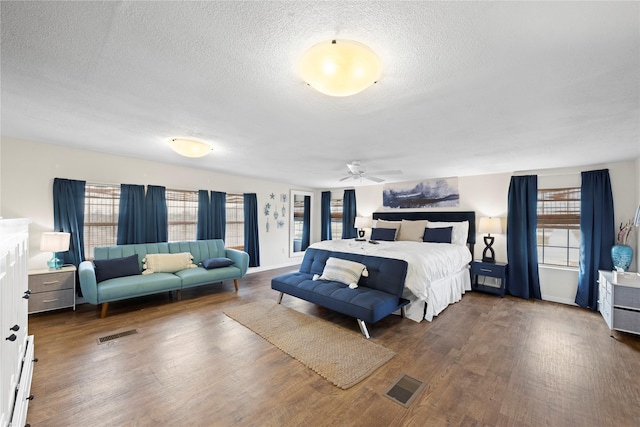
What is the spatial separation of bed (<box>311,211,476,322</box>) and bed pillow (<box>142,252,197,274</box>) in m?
2.32

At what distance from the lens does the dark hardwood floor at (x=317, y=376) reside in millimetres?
1807

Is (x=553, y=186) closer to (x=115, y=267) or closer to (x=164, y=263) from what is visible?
(x=164, y=263)

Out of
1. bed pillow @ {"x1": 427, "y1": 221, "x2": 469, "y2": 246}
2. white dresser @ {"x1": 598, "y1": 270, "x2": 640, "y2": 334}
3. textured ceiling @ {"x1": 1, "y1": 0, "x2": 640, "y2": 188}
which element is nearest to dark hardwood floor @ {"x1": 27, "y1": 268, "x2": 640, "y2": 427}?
white dresser @ {"x1": 598, "y1": 270, "x2": 640, "y2": 334}

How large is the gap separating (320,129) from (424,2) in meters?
1.65

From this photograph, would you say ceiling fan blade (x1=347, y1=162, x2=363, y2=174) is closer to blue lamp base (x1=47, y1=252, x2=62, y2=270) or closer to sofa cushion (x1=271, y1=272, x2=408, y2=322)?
sofa cushion (x1=271, y1=272, x2=408, y2=322)

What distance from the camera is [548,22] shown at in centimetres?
118

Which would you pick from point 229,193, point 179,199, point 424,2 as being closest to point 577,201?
point 424,2

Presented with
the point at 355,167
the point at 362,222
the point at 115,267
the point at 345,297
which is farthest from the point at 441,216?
the point at 115,267

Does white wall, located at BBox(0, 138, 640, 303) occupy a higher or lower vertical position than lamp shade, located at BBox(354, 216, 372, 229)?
higher

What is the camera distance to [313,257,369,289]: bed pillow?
11.4 feet

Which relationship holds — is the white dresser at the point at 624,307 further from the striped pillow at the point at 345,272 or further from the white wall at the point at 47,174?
the white wall at the point at 47,174

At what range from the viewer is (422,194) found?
5895 mm

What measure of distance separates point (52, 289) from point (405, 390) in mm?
4508

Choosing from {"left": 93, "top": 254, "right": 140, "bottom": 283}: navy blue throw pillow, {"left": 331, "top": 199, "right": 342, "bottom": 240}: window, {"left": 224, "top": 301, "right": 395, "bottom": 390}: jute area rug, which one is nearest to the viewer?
{"left": 224, "top": 301, "right": 395, "bottom": 390}: jute area rug
